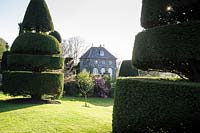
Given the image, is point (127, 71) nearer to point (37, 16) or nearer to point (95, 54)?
point (37, 16)

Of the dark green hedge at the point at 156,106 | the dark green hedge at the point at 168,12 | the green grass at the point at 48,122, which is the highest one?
the dark green hedge at the point at 168,12

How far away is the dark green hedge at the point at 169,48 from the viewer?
21.7ft

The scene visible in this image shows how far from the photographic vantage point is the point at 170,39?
22.8 feet

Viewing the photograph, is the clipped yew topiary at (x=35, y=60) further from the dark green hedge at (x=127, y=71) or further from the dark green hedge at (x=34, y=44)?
the dark green hedge at (x=127, y=71)

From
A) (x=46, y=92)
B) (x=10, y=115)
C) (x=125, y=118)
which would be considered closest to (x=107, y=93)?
(x=46, y=92)

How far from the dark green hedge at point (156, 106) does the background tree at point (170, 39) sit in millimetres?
663

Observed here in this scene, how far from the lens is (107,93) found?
100 feet

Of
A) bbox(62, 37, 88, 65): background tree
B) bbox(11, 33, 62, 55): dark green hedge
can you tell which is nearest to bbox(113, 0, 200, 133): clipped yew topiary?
bbox(11, 33, 62, 55): dark green hedge

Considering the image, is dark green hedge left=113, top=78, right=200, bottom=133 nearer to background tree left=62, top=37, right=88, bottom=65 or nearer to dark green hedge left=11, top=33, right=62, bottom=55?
dark green hedge left=11, top=33, right=62, bottom=55

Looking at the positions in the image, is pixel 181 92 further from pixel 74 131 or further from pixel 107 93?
pixel 107 93

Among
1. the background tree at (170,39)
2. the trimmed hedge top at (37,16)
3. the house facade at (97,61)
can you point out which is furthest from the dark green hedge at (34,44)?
the house facade at (97,61)

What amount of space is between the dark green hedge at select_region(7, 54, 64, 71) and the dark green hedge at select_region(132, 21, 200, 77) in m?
9.87

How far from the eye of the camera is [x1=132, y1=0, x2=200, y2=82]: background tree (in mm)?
6691

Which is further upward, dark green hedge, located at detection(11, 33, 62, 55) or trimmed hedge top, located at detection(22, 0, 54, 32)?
trimmed hedge top, located at detection(22, 0, 54, 32)
